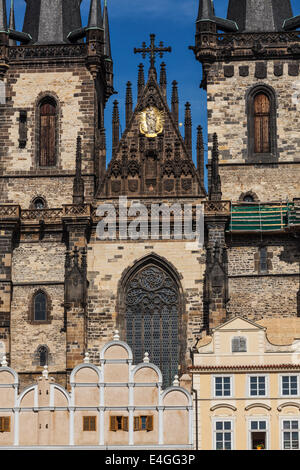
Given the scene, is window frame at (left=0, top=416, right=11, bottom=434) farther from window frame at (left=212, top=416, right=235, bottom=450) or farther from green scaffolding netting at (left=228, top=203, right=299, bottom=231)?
green scaffolding netting at (left=228, top=203, right=299, bottom=231)

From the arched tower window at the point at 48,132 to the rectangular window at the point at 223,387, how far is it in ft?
51.5

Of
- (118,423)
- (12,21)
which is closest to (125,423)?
(118,423)

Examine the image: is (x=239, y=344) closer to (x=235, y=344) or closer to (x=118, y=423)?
(x=235, y=344)

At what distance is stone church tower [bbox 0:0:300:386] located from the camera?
6119 cm

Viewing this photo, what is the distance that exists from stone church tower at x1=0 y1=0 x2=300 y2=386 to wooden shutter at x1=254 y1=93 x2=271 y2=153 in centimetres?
4

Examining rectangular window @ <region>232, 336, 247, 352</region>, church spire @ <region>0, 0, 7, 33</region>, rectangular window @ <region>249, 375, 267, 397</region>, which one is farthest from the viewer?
church spire @ <region>0, 0, 7, 33</region>

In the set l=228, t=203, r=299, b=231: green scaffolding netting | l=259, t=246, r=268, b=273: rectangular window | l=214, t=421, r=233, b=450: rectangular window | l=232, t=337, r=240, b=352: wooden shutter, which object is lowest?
l=214, t=421, r=233, b=450: rectangular window

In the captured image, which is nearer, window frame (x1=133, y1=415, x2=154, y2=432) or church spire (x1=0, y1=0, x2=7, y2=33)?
window frame (x1=133, y1=415, x2=154, y2=432)

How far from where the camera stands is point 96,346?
6078cm

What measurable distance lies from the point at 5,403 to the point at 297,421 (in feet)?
31.7

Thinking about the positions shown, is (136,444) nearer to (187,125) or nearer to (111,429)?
(111,429)

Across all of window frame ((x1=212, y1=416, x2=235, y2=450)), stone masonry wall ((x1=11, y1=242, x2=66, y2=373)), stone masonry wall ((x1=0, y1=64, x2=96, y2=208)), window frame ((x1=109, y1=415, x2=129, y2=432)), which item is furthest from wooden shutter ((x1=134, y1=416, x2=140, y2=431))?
stone masonry wall ((x1=0, y1=64, x2=96, y2=208))
